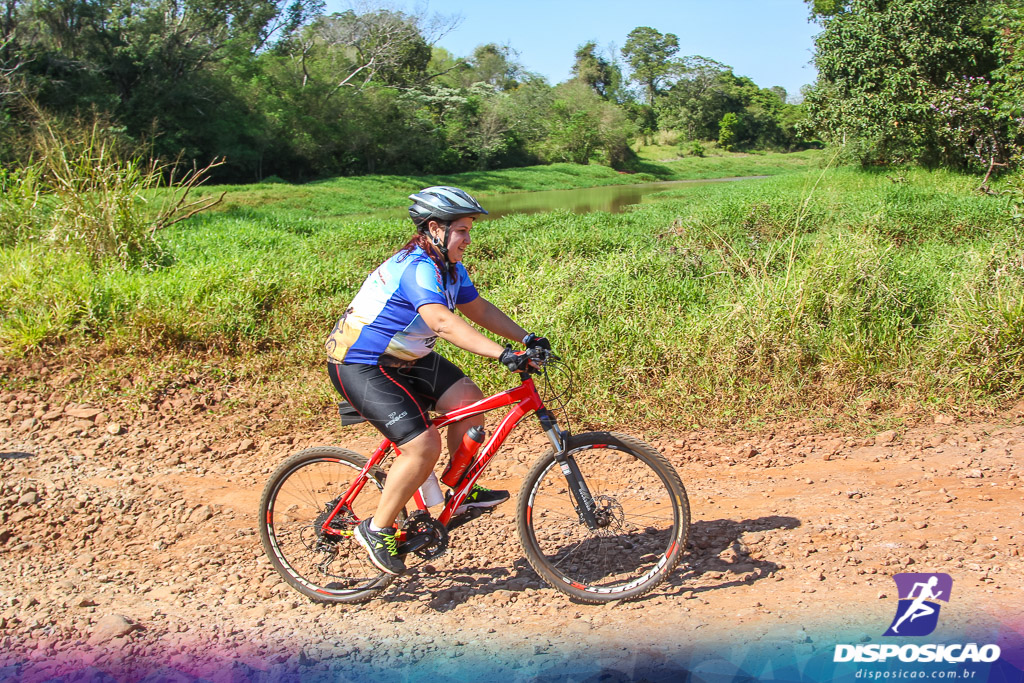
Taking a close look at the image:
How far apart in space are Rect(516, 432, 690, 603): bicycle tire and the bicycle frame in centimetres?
15

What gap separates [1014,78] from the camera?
54.3 ft

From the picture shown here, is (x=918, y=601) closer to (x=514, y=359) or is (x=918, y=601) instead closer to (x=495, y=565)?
(x=495, y=565)

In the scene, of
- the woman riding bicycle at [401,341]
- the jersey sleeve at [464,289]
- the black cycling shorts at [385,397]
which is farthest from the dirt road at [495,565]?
the jersey sleeve at [464,289]

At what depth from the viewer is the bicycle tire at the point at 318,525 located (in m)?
3.70

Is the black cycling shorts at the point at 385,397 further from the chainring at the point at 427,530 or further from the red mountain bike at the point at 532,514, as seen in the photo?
the chainring at the point at 427,530

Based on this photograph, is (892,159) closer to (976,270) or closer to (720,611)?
(976,270)

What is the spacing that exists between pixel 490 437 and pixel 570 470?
40 cm

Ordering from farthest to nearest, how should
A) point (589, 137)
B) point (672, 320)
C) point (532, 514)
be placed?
point (589, 137) → point (672, 320) → point (532, 514)

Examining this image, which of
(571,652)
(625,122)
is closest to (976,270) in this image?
(571,652)

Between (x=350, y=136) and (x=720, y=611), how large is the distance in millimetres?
38238

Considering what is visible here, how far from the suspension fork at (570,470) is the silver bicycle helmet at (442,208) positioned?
868mm

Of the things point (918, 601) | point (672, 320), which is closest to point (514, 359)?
point (918, 601)

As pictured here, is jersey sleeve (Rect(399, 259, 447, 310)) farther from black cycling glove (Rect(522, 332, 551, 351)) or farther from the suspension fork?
the suspension fork

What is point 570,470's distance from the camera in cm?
346
